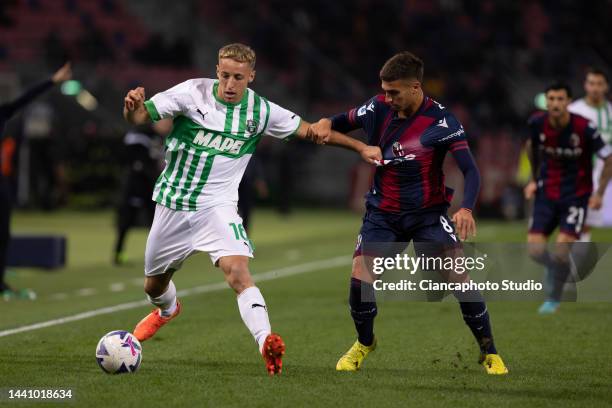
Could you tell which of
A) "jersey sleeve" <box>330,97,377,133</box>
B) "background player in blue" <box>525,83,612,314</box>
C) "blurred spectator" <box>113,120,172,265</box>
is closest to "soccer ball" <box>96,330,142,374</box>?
"jersey sleeve" <box>330,97,377,133</box>

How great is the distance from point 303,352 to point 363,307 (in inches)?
40.4

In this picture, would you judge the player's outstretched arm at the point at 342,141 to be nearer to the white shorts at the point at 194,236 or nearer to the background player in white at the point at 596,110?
the white shorts at the point at 194,236

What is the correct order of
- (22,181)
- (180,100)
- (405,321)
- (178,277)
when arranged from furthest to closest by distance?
(22,181) → (178,277) → (405,321) → (180,100)

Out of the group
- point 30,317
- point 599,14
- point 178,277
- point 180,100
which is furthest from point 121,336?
point 599,14

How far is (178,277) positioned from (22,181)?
16.5 m

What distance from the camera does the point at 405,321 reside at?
10070mm

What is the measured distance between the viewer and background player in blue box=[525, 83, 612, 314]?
10.3 metres

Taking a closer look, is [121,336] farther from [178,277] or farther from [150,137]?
[150,137]

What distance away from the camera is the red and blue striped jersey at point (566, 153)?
10281 mm

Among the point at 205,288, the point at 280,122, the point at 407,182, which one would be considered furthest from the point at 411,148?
the point at 205,288

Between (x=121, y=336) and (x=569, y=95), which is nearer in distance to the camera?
A: (x=121, y=336)

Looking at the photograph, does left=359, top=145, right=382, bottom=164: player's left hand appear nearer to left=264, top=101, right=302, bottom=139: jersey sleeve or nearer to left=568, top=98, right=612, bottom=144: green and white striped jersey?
left=264, top=101, right=302, bottom=139: jersey sleeve

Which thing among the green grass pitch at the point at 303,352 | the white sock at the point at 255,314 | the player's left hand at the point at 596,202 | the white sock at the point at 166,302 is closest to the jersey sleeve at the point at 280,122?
the white sock at the point at 255,314

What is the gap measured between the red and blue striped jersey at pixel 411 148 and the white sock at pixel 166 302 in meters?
1.61
